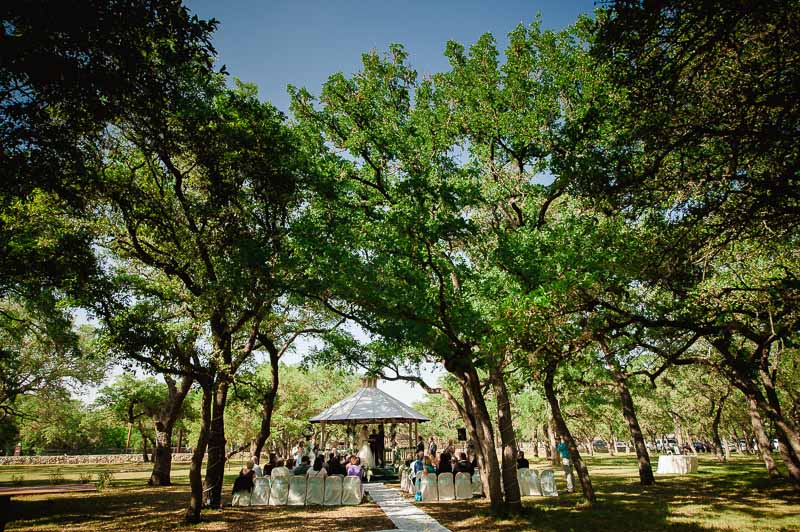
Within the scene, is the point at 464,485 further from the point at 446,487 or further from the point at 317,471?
the point at 317,471

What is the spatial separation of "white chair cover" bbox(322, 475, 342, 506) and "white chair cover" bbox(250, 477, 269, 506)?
1831mm

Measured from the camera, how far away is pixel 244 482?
13383mm

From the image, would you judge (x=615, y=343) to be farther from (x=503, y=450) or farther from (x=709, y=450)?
(x=709, y=450)

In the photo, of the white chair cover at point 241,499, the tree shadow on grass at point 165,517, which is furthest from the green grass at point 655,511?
the white chair cover at point 241,499

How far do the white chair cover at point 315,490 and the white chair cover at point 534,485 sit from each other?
22.8ft

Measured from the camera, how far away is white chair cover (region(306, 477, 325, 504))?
13.9 meters

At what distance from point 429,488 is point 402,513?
2.69 metres

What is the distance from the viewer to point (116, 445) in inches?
3083

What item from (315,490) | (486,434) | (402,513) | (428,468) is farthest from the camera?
(428,468)

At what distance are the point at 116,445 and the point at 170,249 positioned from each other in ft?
286

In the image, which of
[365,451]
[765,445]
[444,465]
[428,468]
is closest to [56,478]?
[365,451]

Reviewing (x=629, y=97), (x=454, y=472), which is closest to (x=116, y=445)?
(x=454, y=472)

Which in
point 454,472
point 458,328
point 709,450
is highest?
point 458,328

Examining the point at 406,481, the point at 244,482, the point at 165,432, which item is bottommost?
the point at 406,481
